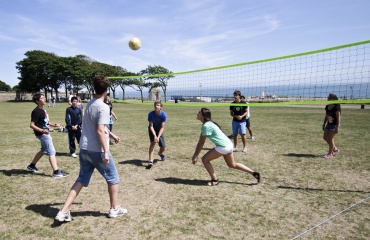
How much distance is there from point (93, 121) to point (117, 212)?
1.48 m

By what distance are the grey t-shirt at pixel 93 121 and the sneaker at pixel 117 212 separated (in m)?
0.99

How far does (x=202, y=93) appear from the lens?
10.7m

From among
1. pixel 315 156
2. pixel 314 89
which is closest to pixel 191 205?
pixel 314 89

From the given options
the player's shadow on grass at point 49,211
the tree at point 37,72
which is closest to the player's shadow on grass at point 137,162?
the player's shadow on grass at point 49,211

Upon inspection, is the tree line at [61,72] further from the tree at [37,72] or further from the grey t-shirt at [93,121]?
the grey t-shirt at [93,121]

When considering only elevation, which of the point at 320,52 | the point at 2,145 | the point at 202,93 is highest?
the point at 320,52

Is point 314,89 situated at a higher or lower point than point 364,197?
higher

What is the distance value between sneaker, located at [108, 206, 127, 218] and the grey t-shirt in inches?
39.1

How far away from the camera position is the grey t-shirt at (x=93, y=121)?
3.63 meters

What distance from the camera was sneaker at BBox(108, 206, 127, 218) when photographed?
3.99 m

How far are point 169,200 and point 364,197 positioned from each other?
356cm

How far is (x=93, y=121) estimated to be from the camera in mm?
3684

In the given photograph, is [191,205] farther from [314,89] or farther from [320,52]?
[314,89]

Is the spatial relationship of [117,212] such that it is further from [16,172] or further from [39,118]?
[16,172]
